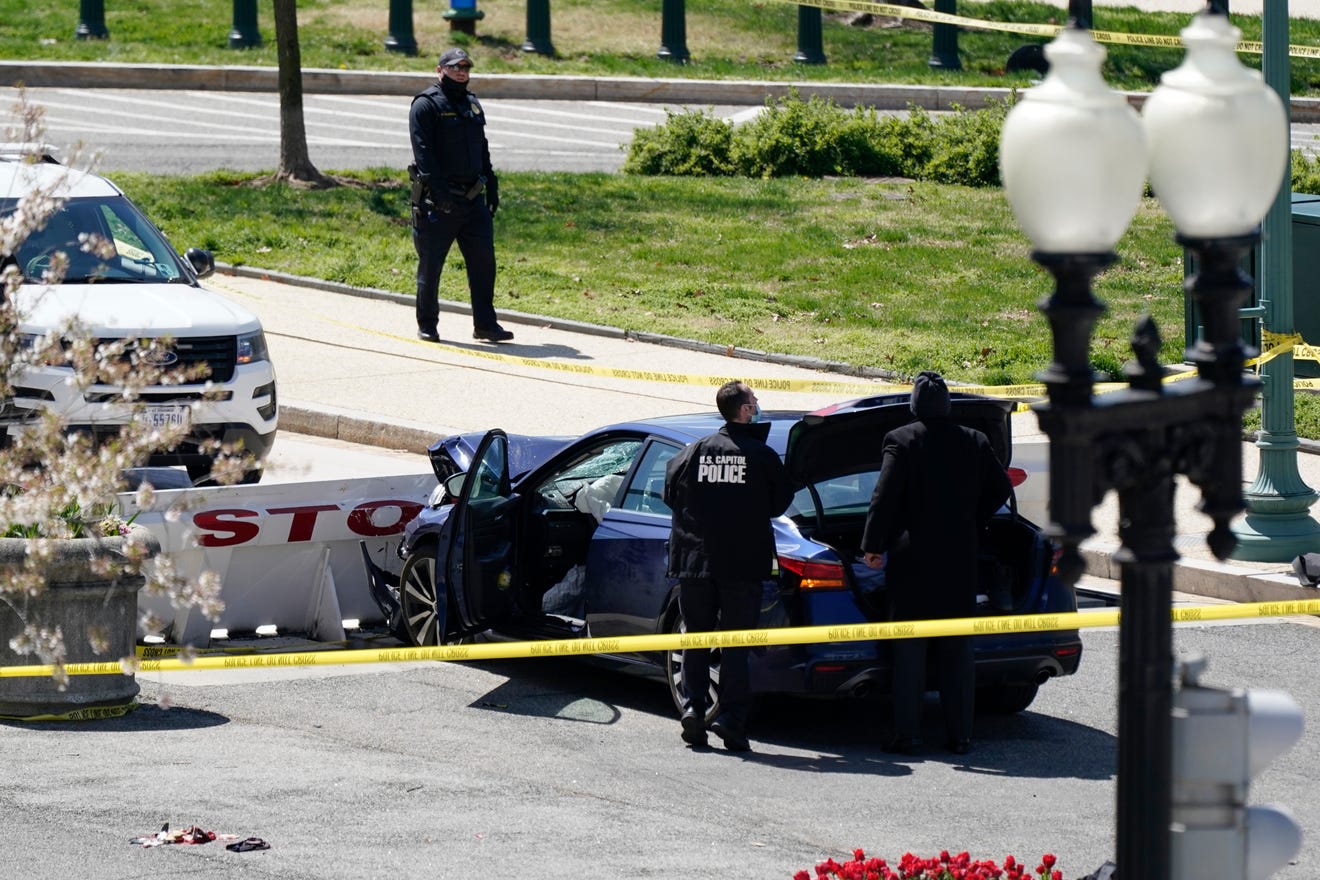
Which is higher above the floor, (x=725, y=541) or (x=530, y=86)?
(x=530, y=86)

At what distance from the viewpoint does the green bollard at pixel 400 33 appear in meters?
33.9

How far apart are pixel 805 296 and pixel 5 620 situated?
35.0ft

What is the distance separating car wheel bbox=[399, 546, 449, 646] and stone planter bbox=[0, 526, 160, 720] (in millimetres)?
1758

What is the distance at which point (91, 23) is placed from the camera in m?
34.0

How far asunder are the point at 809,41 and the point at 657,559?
26575 millimetres

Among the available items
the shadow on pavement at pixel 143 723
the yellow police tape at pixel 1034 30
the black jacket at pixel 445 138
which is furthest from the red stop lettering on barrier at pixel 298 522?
the yellow police tape at pixel 1034 30

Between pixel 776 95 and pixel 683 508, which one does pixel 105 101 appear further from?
pixel 683 508

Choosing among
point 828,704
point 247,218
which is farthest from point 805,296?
point 828,704

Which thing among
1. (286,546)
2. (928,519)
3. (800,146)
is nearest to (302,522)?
(286,546)

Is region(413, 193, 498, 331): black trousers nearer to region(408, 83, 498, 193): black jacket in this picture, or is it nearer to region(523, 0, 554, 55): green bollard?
region(408, 83, 498, 193): black jacket

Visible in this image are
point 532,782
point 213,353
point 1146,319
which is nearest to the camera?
point 1146,319

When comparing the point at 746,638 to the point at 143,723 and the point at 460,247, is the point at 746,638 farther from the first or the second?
the point at 460,247

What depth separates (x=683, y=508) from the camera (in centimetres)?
913

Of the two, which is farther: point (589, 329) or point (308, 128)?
point (308, 128)
